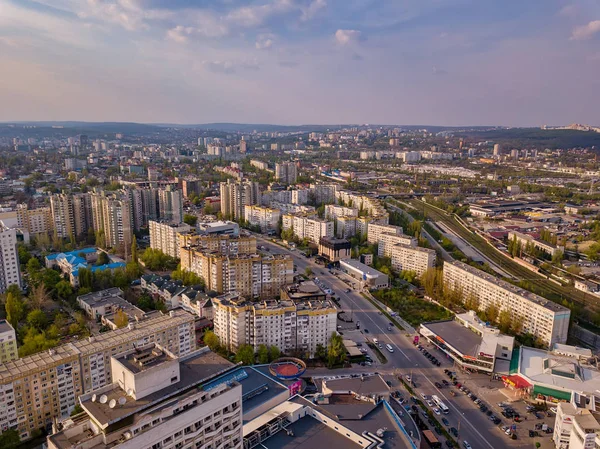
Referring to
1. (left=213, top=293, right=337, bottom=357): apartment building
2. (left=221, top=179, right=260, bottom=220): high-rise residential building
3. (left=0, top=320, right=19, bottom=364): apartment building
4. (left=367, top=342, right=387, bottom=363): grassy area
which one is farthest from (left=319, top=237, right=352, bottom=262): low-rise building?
(left=0, top=320, right=19, bottom=364): apartment building

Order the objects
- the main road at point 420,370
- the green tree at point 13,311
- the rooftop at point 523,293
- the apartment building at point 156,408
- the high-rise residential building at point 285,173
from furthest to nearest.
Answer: the high-rise residential building at point 285,173 < the green tree at point 13,311 < the rooftop at point 523,293 < the main road at point 420,370 < the apartment building at point 156,408

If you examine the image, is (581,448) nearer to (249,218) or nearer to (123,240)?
(123,240)

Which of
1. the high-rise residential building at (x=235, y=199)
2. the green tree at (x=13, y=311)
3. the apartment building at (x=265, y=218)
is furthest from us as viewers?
the high-rise residential building at (x=235, y=199)

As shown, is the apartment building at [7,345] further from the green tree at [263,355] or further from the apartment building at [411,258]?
the apartment building at [411,258]

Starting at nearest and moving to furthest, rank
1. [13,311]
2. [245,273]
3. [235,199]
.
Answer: [13,311] → [245,273] → [235,199]

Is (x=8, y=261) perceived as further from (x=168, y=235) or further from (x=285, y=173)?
(x=285, y=173)

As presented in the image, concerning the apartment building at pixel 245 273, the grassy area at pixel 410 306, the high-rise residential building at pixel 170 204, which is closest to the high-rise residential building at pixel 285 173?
the high-rise residential building at pixel 170 204

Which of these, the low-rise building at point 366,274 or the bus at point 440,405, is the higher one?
the low-rise building at point 366,274

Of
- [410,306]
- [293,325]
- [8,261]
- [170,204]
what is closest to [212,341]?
[293,325]
